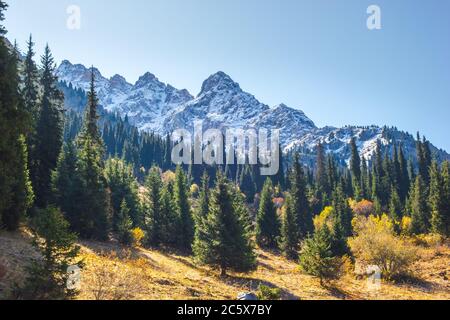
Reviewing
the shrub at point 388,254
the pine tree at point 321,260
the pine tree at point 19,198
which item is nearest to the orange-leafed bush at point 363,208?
the shrub at point 388,254

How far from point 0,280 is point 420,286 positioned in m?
34.2

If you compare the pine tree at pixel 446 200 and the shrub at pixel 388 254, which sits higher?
the pine tree at pixel 446 200

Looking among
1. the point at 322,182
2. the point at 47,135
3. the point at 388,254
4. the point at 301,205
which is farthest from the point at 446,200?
the point at 47,135

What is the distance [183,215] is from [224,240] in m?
17.8

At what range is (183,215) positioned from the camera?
1816 inches

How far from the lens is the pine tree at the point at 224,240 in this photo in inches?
1132

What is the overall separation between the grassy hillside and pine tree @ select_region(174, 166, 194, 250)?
15.5 feet

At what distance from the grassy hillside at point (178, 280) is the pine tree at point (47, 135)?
9354 mm

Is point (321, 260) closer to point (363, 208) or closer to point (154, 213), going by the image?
point (154, 213)

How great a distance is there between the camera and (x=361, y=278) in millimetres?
36656

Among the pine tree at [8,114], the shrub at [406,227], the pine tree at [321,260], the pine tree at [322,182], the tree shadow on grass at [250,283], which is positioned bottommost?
the shrub at [406,227]

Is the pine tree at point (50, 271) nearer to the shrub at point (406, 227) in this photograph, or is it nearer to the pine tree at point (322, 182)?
the shrub at point (406, 227)
